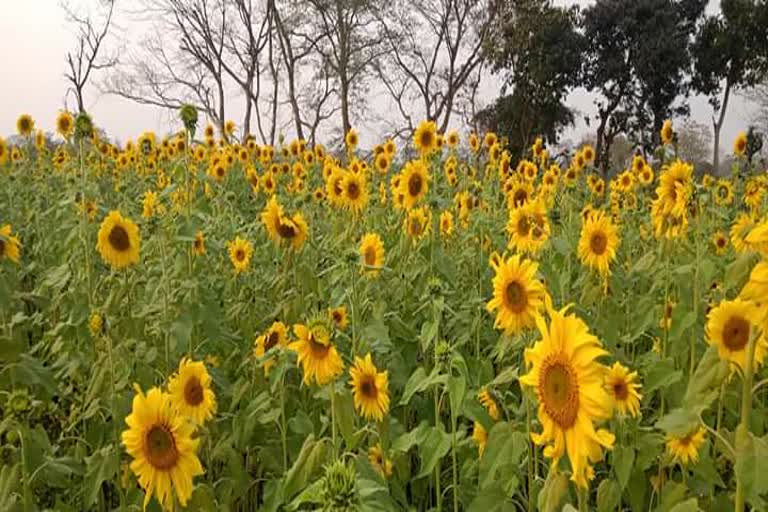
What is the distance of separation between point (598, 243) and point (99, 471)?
183cm

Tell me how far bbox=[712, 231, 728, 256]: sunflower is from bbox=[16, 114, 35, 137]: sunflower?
560cm

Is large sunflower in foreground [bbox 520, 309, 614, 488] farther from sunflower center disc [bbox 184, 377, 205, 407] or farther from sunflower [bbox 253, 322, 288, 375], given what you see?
sunflower [bbox 253, 322, 288, 375]

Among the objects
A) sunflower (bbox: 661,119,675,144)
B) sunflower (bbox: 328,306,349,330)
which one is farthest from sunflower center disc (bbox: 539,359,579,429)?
sunflower (bbox: 661,119,675,144)

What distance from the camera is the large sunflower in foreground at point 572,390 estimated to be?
115cm

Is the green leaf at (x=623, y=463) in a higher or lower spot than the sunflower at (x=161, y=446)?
lower

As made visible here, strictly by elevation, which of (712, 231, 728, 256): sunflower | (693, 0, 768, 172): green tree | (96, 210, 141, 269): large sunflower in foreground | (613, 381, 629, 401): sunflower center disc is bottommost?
(613, 381, 629, 401): sunflower center disc

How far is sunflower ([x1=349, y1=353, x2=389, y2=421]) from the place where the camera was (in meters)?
2.03

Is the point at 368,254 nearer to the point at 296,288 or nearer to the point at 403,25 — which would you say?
the point at 296,288

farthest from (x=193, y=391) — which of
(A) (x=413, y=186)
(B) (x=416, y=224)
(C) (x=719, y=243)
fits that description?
(C) (x=719, y=243)

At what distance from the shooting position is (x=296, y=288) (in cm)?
306

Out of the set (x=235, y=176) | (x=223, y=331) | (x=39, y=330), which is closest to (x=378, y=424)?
(x=223, y=331)

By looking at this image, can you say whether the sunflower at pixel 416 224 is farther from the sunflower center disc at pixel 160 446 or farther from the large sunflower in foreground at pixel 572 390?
the large sunflower in foreground at pixel 572 390

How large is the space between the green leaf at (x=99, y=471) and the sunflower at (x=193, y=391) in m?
0.22


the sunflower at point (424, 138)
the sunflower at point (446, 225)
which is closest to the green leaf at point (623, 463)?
the sunflower at point (446, 225)
